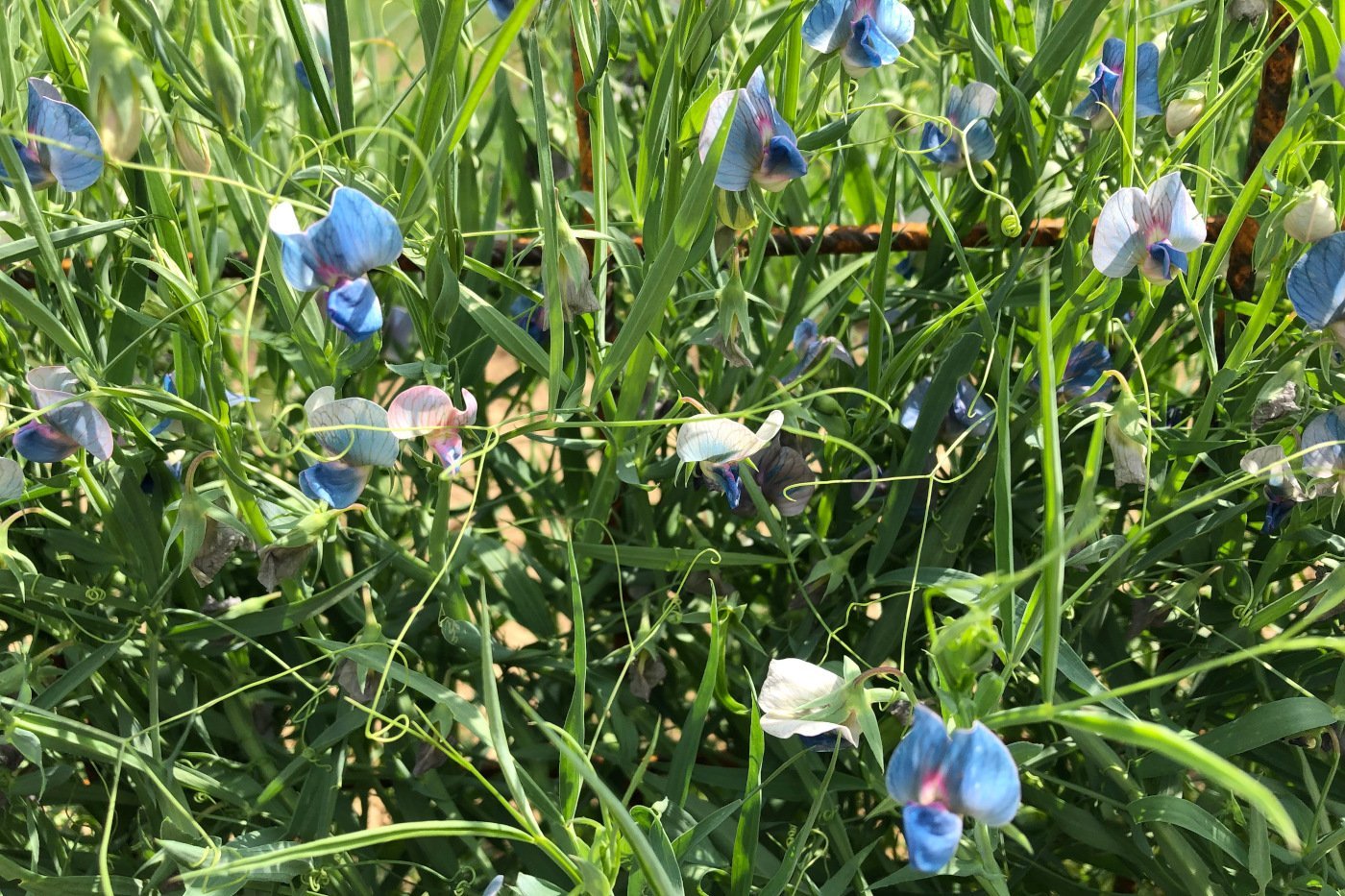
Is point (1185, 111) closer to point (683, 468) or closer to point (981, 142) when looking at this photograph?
point (981, 142)

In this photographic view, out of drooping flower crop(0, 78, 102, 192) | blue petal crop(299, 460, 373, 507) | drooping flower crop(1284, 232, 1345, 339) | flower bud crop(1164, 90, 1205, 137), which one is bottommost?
blue petal crop(299, 460, 373, 507)

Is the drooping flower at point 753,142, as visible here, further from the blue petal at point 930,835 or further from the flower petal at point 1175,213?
the blue petal at point 930,835

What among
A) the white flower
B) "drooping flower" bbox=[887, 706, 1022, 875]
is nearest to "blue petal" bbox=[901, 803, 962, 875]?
"drooping flower" bbox=[887, 706, 1022, 875]

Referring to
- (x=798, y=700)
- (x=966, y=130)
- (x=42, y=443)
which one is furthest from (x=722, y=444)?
(x=42, y=443)

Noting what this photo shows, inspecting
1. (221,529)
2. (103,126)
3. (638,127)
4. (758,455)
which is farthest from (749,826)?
(638,127)

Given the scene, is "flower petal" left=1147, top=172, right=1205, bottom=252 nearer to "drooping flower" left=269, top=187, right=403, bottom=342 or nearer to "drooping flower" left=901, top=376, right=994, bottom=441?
"drooping flower" left=901, top=376, right=994, bottom=441

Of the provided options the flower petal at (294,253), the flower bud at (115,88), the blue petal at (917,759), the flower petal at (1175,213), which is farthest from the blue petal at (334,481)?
the flower petal at (1175,213)
